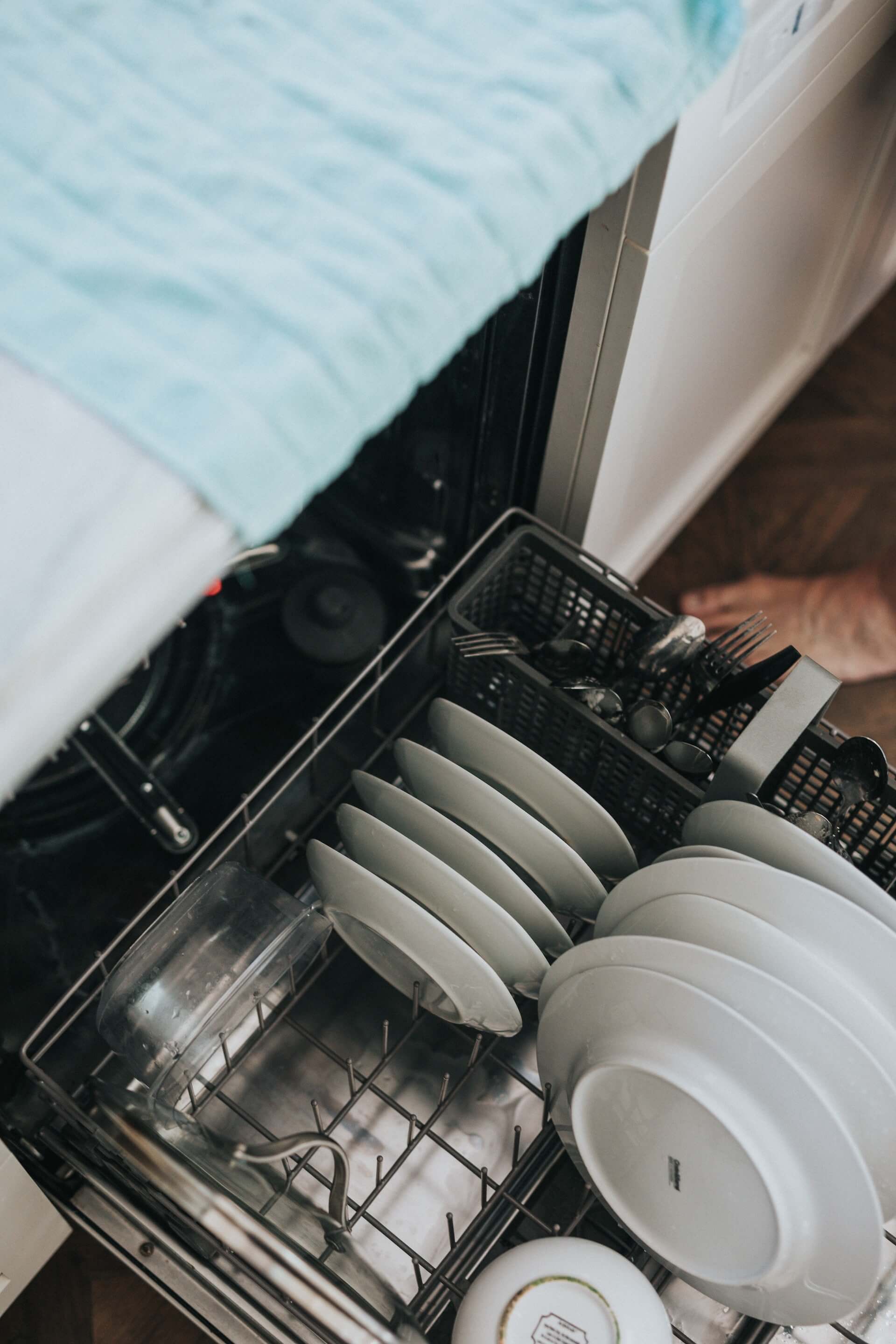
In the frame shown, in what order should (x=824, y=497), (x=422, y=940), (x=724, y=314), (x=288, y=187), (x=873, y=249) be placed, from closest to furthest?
(x=288, y=187) → (x=422, y=940) → (x=724, y=314) → (x=873, y=249) → (x=824, y=497)

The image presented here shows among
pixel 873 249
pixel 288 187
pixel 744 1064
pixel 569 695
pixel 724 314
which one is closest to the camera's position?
pixel 288 187

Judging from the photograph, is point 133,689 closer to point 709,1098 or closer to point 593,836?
point 593,836

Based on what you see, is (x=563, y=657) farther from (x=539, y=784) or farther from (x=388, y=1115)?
(x=388, y=1115)

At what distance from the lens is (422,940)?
2.47 ft

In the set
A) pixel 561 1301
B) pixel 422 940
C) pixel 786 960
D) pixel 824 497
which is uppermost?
pixel 824 497

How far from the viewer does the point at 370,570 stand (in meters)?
1.18

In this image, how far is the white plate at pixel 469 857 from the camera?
0.76m

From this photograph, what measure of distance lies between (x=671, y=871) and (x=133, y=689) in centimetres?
62

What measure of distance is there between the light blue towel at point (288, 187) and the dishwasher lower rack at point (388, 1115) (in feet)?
1.07

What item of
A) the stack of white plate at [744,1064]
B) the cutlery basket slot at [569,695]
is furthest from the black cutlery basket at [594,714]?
the stack of white plate at [744,1064]

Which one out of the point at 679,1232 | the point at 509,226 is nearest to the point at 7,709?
the point at 509,226

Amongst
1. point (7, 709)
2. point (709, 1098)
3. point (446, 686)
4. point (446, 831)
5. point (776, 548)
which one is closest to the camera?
point (7, 709)

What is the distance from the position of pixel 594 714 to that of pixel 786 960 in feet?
0.76

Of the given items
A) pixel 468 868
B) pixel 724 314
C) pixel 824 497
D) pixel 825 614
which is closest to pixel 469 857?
pixel 468 868
